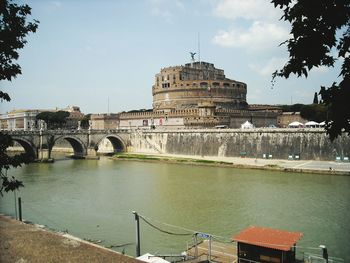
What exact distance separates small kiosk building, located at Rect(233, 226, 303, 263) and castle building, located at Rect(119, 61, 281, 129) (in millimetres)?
39520

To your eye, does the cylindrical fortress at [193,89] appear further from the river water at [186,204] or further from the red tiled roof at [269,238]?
the red tiled roof at [269,238]

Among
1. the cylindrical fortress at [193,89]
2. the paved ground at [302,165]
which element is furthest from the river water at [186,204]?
the cylindrical fortress at [193,89]

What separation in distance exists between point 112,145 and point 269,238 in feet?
150

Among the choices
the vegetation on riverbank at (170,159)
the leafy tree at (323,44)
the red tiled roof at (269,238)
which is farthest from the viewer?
the vegetation on riverbank at (170,159)

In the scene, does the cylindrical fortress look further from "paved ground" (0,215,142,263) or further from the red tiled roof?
"paved ground" (0,215,142,263)

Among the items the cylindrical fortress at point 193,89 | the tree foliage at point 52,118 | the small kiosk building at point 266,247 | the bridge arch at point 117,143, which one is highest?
the cylindrical fortress at point 193,89

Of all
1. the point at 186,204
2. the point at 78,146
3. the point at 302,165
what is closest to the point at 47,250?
the point at 186,204

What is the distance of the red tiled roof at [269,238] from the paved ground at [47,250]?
4.50 metres

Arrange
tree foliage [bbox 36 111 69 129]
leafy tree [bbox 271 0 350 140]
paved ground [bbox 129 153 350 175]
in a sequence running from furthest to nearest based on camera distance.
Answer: tree foliage [bbox 36 111 69 129], paved ground [bbox 129 153 350 175], leafy tree [bbox 271 0 350 140]

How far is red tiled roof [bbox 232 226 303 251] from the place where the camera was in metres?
9.37

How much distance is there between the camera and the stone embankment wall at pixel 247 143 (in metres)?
32.7

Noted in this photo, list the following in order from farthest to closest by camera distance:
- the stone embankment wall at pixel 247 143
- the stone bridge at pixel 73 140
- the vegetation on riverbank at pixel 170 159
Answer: the stone bridge at pixel 73 140 → the vegetation on riverbank at pixel 170 159 → the stone embankment wall at pixel 247 143

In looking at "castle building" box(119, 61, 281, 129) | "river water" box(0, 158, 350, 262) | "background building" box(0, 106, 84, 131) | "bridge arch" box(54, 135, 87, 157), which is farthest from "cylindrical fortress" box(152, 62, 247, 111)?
"river water" box(0, 158, 350, 262)

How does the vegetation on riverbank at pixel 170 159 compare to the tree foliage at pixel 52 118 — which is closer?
the vegetation on riverbank at pixel 170 159
